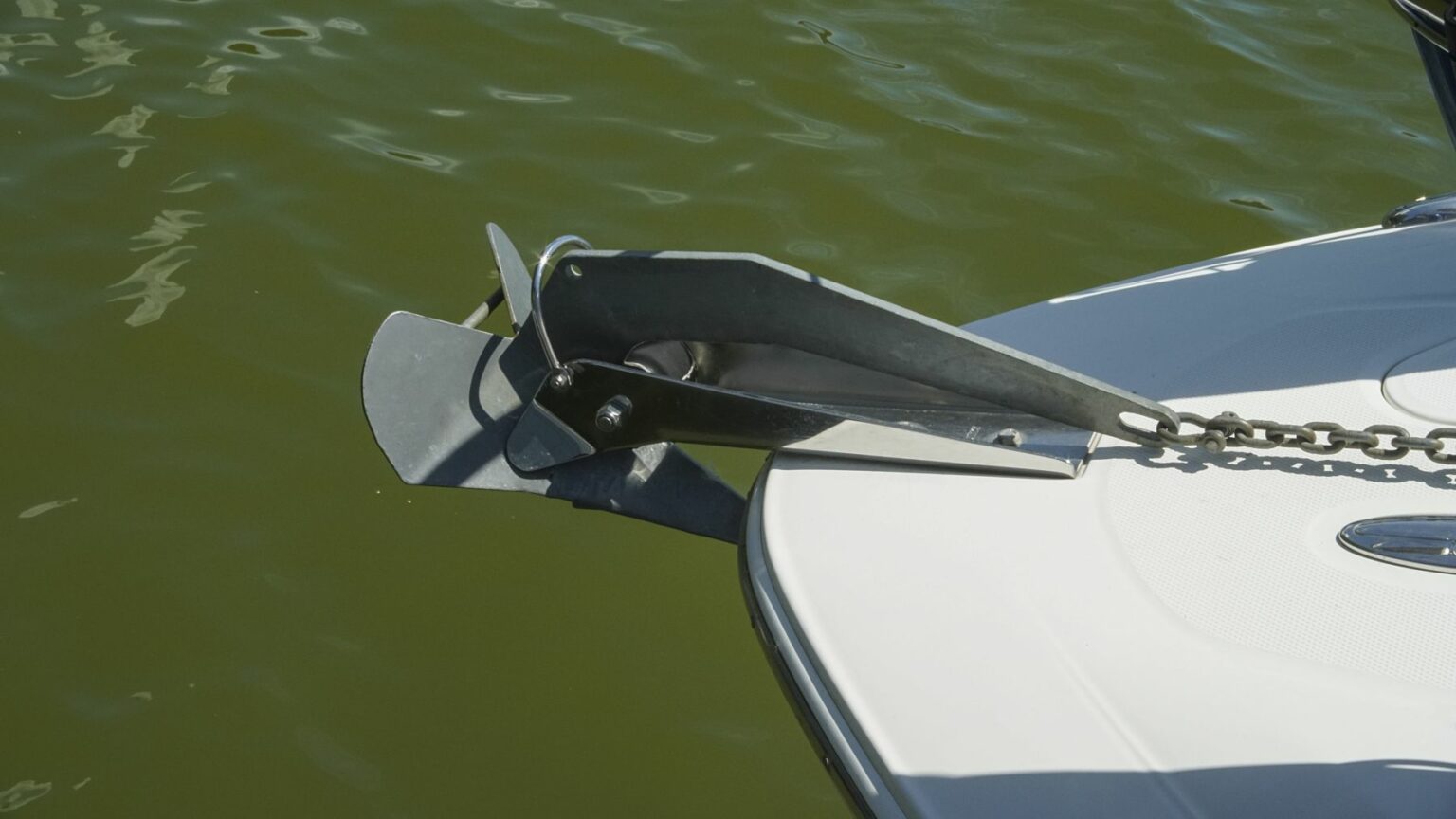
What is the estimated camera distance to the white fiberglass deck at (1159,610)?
1.33 metres

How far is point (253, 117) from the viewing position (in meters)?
3.63

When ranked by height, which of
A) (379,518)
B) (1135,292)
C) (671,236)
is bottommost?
(379,518)

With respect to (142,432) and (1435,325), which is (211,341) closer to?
(142,432)

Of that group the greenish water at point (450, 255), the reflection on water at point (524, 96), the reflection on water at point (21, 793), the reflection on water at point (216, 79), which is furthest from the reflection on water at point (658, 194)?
the reflection on water at point (21, 793)

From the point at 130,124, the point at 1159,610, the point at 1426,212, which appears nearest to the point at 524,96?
the point at 130,124

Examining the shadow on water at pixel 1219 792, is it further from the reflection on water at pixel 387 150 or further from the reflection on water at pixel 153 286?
the reflection on water at pixel 387 150

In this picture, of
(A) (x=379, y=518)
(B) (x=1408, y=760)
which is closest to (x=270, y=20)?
(A) (x=379, y=518)

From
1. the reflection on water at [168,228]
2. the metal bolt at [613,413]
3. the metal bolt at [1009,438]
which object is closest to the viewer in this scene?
the metal bolt at [1009,438]

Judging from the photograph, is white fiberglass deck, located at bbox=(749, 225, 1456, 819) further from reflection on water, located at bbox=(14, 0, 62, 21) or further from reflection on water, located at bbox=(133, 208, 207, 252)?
reflection on water, located at bbox=(14, 0, 62, 21)

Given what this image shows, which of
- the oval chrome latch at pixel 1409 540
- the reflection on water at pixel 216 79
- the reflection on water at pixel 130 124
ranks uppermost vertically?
the oval chrome latch at pixel 1409 540

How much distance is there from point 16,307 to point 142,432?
54 centimetres

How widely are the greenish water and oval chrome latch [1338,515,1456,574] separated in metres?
1.01

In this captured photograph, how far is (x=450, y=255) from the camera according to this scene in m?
3.26

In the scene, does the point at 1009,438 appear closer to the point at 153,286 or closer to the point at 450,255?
the point at 450,255
